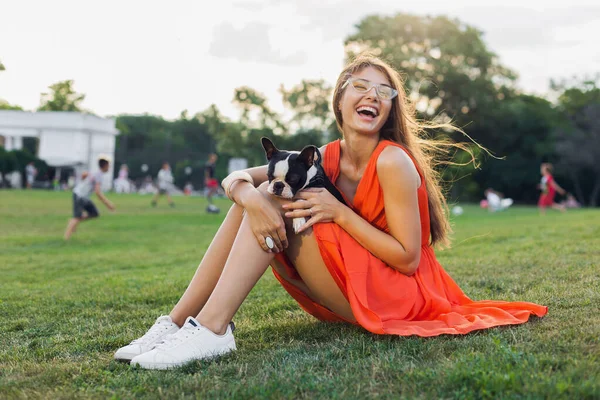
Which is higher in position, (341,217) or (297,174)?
(297,174)

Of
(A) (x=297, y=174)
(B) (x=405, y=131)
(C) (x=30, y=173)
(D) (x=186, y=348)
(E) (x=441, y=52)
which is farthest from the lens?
(E) (x=441, y=52)

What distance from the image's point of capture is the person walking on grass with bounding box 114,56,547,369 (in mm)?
2848

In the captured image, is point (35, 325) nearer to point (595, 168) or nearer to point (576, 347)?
point (576, 347)

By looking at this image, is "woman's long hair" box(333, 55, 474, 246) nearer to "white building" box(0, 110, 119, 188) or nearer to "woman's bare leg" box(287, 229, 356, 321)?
"woman's bare leg" box(287, 229, 356, 321)

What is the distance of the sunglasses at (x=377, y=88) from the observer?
3.24 meters

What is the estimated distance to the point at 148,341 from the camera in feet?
9.60

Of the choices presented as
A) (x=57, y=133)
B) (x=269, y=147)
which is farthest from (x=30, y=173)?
(x=269, y=147)

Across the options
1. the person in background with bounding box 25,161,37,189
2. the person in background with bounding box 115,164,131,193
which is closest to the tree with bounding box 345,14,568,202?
the person in background with bounding box 115,164,131,193

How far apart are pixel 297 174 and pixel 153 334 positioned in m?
1.21

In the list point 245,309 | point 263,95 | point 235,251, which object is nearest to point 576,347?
point 235,251

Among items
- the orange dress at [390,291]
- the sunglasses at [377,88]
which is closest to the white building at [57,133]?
the sunglasses at [377,88]

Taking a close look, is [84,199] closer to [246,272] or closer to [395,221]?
[246,272]

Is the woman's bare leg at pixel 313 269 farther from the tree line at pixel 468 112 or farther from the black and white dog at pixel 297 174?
the tree line at pixel 468 112

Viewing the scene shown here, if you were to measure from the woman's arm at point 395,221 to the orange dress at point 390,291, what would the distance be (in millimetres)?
51
